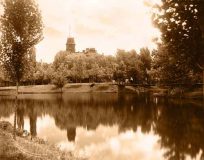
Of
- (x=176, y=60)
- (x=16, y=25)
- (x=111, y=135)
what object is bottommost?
(x=111, y=135)

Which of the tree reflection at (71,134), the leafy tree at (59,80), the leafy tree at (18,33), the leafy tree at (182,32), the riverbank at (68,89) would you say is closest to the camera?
the leafy tree at (182,32)

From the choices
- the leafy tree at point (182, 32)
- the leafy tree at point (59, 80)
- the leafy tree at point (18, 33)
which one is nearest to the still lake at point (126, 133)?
the leafy tree at point (18, 33)

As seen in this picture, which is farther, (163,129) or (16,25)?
(163,129)

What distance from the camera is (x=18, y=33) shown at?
32.6 metres

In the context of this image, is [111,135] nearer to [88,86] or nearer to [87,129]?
[87,129]

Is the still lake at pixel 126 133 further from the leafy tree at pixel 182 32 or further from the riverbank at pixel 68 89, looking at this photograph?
the riverbank at pixel 68 89

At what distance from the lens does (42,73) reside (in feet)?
553

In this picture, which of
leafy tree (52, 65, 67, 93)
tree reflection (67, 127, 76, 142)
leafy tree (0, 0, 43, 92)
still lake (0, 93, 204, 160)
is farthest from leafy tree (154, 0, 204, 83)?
leafy tree (52, 65, 67, 93)

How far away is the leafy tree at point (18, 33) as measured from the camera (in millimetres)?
32250

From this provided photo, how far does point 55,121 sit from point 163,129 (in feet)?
68.0

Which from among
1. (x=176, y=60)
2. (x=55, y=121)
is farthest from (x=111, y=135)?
(x=176, y=60)

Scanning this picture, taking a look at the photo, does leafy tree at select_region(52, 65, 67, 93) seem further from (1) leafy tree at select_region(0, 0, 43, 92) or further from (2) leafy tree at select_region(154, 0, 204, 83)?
(2) leafy tree at select_region(154, 0, 204, 83)

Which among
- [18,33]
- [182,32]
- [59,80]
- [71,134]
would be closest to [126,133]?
[71,134]

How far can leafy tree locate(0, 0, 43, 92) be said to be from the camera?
32.2 m
